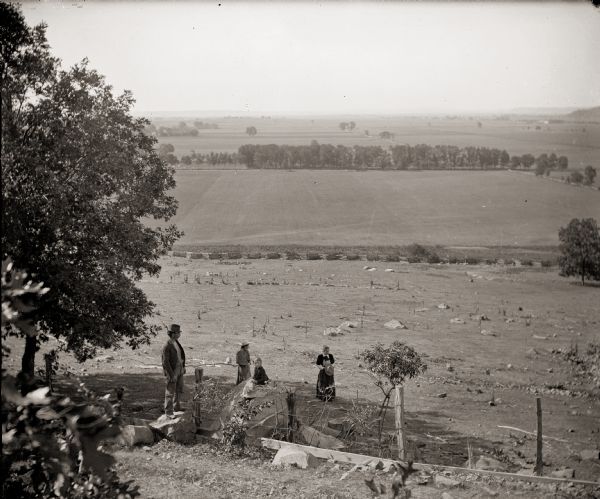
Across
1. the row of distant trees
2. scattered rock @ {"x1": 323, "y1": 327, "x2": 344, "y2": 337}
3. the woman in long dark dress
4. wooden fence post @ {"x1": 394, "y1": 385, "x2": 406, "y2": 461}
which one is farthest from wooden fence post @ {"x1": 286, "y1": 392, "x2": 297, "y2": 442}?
the row of distant trees

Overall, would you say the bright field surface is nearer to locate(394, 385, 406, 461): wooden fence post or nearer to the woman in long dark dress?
the woman in long dark dress

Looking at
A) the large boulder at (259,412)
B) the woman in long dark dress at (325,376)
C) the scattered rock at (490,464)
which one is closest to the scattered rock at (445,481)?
the scattered rock at (490,464)

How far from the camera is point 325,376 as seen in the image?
1689 cm

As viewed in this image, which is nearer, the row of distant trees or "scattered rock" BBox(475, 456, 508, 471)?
"scattered rock" BBox(475, 456, 508, 471)

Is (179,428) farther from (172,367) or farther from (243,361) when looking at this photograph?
(243,361)

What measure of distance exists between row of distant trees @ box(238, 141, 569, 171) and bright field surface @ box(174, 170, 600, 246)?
800 cm

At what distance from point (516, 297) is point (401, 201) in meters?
52.0

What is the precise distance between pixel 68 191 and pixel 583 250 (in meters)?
44.5

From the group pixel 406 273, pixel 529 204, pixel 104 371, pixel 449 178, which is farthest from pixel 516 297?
pixel 449 178

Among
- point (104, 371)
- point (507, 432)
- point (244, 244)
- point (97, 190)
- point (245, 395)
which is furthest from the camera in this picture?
point (244, 244)

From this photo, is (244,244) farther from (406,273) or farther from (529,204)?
(529,204)

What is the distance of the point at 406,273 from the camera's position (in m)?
49.5

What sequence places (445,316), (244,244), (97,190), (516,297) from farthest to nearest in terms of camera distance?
(244,244)
(516,297)
(445,316)
(97,190)

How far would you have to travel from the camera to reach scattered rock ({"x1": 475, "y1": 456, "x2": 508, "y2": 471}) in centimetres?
1270
